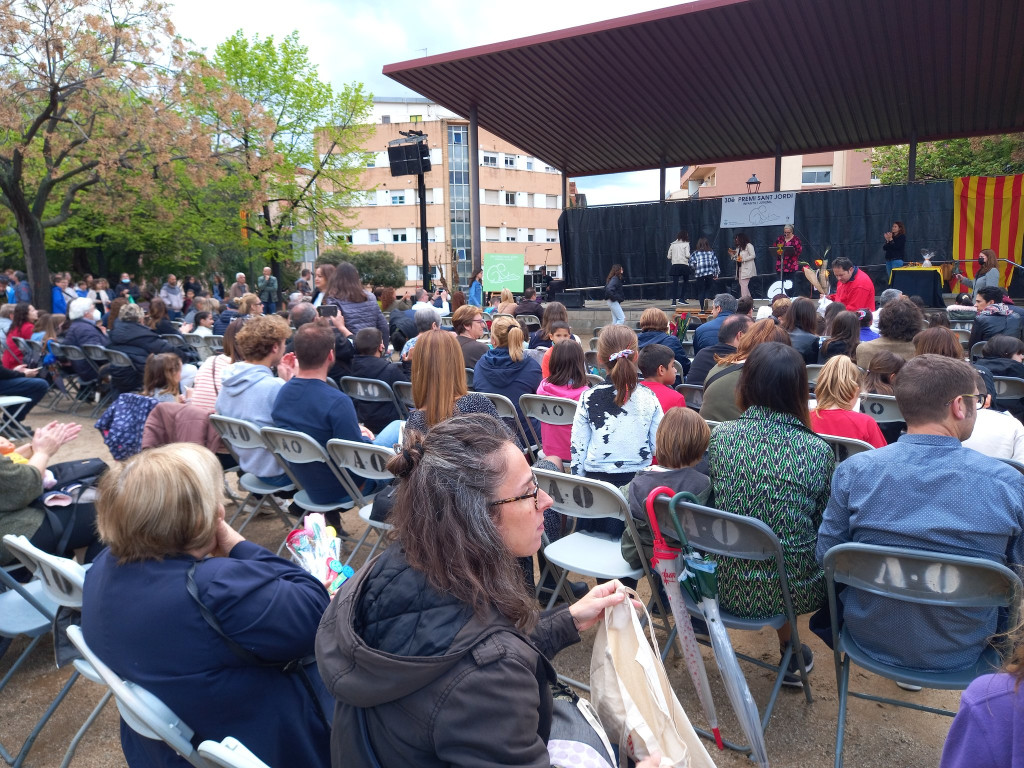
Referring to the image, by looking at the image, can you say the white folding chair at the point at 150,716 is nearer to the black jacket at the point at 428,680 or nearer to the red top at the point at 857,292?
the black jacket at the point at 428,680

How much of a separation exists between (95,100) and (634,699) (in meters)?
15.1

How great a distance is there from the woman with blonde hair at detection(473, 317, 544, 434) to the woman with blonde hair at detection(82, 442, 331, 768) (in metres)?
3.24

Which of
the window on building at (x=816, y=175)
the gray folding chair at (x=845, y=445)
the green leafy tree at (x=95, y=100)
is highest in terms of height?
the window on building at (x=816, y=175)

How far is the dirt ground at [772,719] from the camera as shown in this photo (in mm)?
2359

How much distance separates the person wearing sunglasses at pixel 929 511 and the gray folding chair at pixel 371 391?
342cm

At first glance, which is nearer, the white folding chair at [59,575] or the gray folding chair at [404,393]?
the white folding chair at [59,575]

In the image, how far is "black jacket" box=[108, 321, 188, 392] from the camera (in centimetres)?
735

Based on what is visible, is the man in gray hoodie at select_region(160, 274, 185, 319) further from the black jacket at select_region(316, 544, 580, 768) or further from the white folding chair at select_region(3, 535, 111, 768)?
the black jacket at select_region(316, 544, 580, 768)

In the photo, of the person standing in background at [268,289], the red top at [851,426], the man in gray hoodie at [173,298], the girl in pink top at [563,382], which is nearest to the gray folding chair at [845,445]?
the red top at [851,426]

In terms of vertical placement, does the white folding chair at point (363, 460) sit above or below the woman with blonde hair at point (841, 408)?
below

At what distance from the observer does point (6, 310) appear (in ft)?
30.9

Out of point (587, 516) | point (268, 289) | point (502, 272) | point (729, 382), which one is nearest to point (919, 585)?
point (587, 516)

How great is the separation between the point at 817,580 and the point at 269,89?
27.4 meters

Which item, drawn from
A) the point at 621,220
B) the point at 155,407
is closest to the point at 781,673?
the point at 155,407
